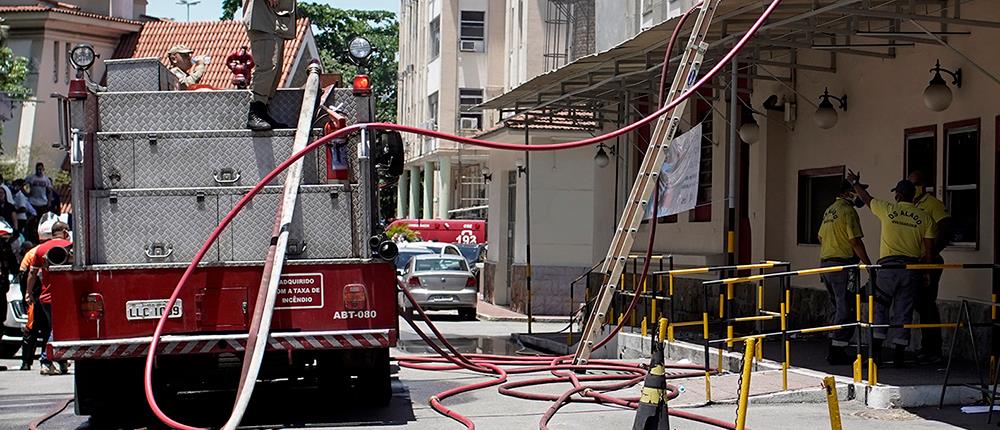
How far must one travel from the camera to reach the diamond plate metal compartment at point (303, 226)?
1084 cm

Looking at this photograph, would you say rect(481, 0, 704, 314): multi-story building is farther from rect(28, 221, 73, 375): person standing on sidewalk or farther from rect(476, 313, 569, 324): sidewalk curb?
rect(28, 221, 73, 375): person standing on sidewalk

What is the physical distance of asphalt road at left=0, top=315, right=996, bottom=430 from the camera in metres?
10.9

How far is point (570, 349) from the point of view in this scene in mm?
19266

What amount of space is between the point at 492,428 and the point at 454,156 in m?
41.2

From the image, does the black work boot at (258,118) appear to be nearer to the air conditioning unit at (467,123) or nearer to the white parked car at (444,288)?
the white parked car at (444,288)

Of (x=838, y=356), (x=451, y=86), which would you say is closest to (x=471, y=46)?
(x=451, y=86)

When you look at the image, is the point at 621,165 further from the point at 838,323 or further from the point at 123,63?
the point at 123,63

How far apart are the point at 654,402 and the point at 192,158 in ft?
15.6

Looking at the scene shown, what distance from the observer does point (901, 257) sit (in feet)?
42.4

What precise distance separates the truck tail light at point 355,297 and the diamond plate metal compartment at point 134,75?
8.33ft

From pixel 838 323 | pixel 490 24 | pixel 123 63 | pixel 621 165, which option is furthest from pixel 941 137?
pixel 490 24

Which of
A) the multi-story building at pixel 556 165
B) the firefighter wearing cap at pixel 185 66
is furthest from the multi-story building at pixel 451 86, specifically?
the firefighter wearing cap at pixel 185 66

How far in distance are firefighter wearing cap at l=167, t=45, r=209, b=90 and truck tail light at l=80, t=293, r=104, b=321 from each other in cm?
263

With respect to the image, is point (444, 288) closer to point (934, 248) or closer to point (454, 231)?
point (934, 248)
